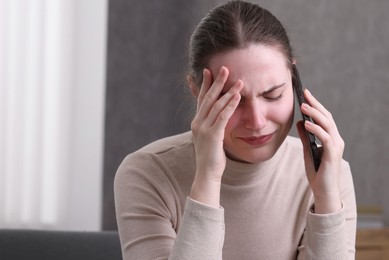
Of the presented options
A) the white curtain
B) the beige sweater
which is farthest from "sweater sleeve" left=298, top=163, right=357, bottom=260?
the white curtain

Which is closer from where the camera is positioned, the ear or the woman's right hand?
the woman's right hand

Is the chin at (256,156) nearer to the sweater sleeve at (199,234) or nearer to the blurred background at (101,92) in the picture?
the sweater sleeve at (199,234)

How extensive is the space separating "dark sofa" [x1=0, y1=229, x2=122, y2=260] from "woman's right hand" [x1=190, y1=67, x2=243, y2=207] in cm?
32

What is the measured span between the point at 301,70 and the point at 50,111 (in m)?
0.84

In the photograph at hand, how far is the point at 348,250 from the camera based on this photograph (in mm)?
1363

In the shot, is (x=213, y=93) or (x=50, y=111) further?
(x=50, y=111)

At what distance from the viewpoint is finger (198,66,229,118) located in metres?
1.24

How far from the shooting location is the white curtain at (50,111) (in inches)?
91.4

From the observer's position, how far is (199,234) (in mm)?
1247

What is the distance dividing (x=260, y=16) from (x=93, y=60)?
111cm

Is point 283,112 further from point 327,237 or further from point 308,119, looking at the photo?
point 327,237

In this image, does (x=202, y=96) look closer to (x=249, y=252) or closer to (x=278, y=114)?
(x=278, y=114)

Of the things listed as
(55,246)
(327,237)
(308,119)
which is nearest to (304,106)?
(308,119)

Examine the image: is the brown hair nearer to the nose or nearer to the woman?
the woman
